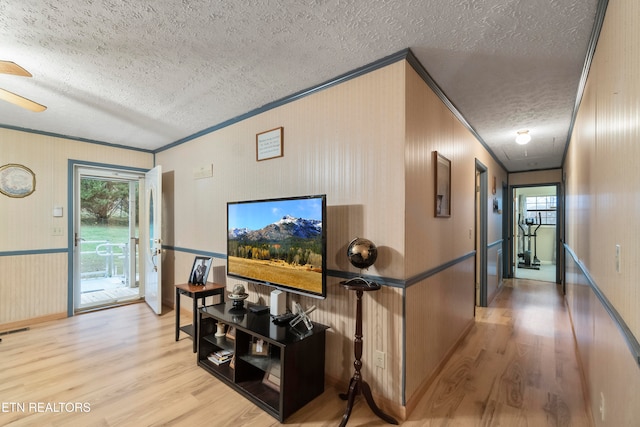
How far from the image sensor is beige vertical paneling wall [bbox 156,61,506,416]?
1916mm

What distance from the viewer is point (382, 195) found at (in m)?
1.98

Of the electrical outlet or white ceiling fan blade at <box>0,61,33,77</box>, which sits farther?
the electrical outlet

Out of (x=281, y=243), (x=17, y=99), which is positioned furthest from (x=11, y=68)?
(x=281, y=243)

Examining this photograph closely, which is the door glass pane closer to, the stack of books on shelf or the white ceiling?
the white ceiling

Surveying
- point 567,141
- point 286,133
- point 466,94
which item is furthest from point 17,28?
point 567,141

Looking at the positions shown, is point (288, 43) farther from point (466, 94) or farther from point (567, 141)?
point (567, 141)

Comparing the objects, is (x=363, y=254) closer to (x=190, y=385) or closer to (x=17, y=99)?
(x=190, y=385)

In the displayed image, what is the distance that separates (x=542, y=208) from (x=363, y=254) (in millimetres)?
9180

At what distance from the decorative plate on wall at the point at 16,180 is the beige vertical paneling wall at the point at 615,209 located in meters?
5.27

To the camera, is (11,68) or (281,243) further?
(281,243)

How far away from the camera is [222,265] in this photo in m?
3.26

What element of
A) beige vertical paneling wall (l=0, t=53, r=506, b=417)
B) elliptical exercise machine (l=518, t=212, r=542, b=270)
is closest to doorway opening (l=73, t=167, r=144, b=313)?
beige vertical paneling wall (l=0, t=53, r=506, b=417)

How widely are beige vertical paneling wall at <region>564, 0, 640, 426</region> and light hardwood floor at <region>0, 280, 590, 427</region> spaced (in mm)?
456

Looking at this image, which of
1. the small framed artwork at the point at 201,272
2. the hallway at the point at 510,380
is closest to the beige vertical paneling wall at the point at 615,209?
the hallway at the point at 510,380
